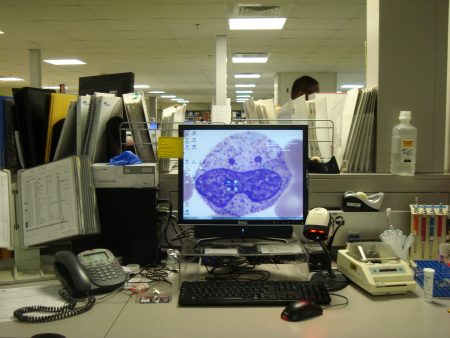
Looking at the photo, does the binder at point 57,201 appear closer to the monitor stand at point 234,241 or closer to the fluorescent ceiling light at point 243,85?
the monitor stand at point 234,241

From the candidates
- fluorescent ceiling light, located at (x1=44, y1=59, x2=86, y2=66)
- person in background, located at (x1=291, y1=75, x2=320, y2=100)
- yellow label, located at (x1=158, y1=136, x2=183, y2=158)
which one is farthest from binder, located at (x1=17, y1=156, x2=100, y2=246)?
fluorescent ceiling light, located at (x1=44, y1=59, x2=86, y2=66)

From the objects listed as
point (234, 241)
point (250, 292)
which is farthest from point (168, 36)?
point (250, 292)

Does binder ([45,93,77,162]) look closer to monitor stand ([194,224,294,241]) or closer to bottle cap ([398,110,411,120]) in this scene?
monitor stand ([194,224,294,241])

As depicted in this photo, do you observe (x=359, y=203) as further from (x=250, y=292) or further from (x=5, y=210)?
(x=5, y=210)

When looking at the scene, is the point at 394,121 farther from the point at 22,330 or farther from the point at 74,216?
the point at 22,330

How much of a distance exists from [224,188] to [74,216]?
20.5 inches

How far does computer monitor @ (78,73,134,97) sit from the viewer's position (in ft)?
6.81

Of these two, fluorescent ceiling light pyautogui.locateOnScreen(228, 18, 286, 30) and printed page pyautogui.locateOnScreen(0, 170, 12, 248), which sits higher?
fluorescent ceiling light pyautogui.locateOnScreen(228, 18, 286, 30)

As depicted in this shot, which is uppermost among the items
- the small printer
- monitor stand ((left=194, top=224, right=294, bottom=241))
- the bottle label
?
the bottle label

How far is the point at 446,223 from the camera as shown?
150 cm

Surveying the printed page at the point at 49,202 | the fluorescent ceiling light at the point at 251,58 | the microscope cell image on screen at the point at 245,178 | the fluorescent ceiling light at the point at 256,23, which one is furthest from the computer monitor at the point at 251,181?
the fluorescent ceiling light at the point at 251,58

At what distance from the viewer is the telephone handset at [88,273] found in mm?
1170

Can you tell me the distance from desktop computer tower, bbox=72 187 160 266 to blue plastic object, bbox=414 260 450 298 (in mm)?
915

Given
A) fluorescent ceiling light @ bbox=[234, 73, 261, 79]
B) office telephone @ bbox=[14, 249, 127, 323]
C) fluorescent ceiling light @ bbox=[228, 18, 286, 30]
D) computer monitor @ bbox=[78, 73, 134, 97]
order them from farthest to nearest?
fluorescent ceiling light @ bbox=[234, 73, 261, 79]
fluorescent ceiling light @ bbox=[228, 18, 286, 30]
computer monitor @ bbox=[78, 73, 134, 97]
office telephone @ bbox=[14, 249, 127, 323]
